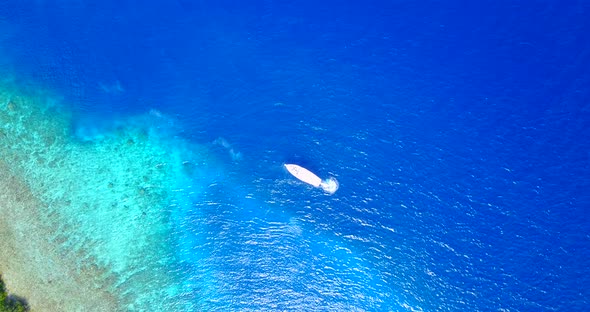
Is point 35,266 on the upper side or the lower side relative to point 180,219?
lower

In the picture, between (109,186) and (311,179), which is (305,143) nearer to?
(311,179)

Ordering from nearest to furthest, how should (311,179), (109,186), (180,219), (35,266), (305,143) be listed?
1. (35,266)
2. (311,179)
3. (109,186)
4. (305,143)
5. (180,219)

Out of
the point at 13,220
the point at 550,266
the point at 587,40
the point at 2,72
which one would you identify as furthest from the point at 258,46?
the point at 550,266

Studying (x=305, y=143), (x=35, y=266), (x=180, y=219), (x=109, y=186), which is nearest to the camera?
Result: (x=35, y=266)

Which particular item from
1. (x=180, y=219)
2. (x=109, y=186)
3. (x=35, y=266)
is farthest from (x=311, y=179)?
(x=35, y=266)

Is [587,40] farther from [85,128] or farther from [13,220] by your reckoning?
[13,220]

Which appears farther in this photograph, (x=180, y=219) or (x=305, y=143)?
(x=180, y=219)

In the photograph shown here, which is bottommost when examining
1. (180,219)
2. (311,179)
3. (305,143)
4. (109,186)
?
(180,219)

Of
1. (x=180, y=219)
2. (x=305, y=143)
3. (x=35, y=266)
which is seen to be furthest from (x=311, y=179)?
(x=35, y=266)
